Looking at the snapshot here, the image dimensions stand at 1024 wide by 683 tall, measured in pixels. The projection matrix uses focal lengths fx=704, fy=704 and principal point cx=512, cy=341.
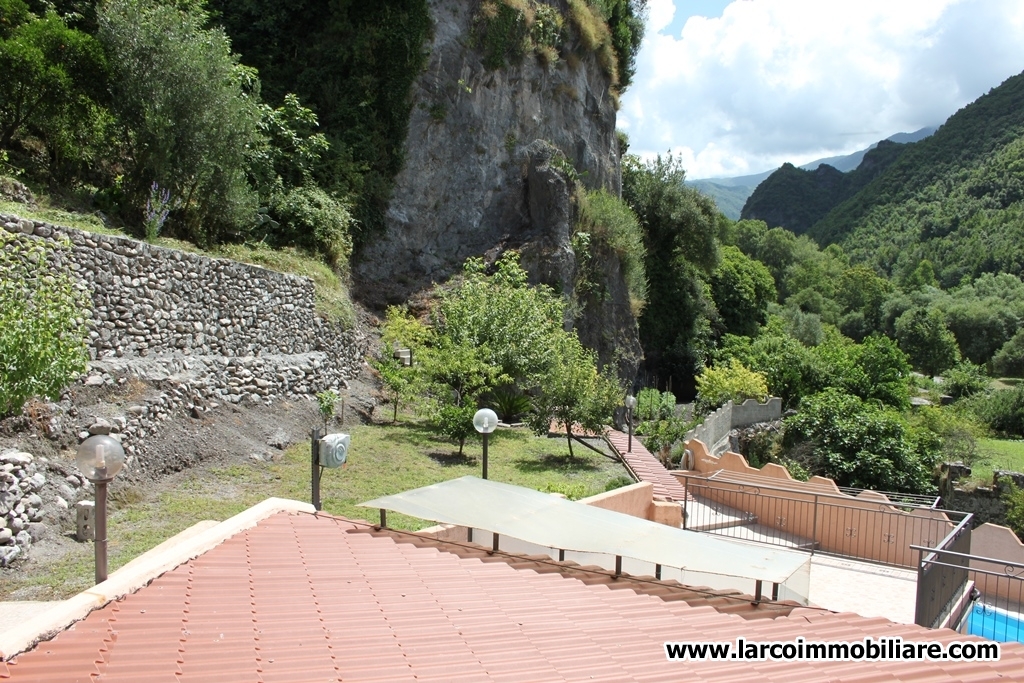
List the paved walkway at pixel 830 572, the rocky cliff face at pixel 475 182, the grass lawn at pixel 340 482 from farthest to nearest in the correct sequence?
1. the rocky cliff face at pixel 475 182
2. the paved walkway at pixel 830 572
3. the grass lawn at pixel 340 482

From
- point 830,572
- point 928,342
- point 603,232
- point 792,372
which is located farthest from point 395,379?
point 928,342

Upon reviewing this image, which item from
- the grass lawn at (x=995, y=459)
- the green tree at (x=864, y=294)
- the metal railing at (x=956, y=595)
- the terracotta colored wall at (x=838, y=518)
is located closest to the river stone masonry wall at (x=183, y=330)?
the terracotta colored wall at (x=838, y=518)

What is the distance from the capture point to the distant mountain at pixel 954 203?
78625 millimetres

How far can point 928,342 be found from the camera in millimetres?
58812

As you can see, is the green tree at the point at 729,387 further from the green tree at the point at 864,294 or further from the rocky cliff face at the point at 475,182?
the green tree at the point at 864,294

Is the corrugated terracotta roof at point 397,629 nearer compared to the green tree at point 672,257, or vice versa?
the corrugated terracotta roof at point 397,629

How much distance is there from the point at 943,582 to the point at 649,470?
24.4 ft

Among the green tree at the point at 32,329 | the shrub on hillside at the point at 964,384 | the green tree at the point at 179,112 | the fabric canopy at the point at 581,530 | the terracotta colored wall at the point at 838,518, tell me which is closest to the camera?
the fabric canopy at the point at 581,530

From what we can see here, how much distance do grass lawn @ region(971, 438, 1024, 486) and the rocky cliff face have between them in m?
13.5

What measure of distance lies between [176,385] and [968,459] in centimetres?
2685

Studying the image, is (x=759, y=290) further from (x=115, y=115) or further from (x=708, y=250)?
(x=115, y=115)

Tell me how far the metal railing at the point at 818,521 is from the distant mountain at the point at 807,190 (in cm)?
11253

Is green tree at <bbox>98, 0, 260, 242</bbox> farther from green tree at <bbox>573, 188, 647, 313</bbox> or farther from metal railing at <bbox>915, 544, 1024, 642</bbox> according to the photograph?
metal railing at <bbox>915, 544, 1024, 642</bbox>

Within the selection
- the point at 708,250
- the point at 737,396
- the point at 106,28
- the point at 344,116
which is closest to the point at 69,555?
the point at 106,28
